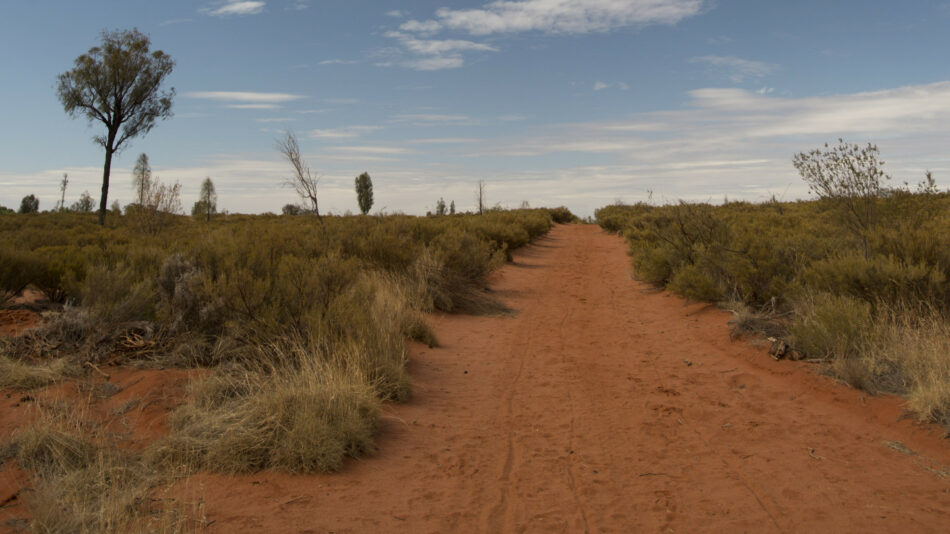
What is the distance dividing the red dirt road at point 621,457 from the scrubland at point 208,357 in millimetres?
316

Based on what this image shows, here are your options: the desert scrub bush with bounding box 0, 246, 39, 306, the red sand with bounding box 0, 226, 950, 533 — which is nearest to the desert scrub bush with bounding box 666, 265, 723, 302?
the red sand with bounding box 0, 226, 950, 533

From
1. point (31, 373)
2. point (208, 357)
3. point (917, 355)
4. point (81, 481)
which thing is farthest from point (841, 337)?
point (31, 373)

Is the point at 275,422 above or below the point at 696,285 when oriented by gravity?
below

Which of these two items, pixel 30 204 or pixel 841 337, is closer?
pixel 841 337

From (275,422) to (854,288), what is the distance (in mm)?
7464

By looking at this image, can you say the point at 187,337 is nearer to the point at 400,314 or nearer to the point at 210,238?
the point at 210,238

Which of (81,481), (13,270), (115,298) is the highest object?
(13,270)

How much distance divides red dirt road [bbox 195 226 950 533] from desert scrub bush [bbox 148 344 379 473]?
0.56 feet

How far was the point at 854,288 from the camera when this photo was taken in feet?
25.3

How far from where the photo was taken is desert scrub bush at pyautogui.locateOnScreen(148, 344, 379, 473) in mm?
4344

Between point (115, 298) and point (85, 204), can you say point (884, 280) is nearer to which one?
point (115, 298)

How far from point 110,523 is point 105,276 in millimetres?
4816

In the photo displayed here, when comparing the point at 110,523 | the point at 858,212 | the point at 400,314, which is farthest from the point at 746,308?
the point at 110,523

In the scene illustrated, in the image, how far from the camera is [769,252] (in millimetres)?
9734
